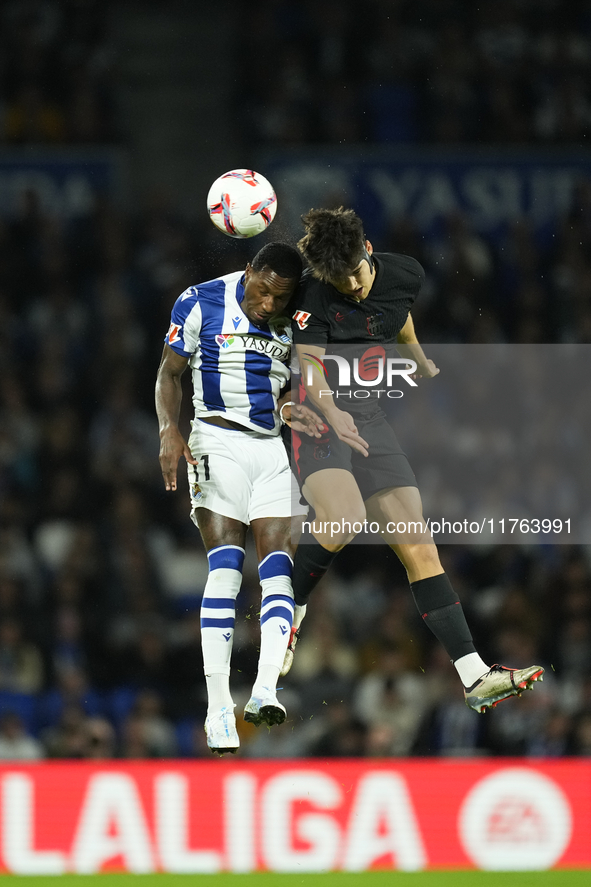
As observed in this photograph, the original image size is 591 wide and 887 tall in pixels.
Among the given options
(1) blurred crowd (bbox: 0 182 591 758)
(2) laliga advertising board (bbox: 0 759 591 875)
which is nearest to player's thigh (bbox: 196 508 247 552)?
(1) blurred crowd (bbox: 0 182 591 758)

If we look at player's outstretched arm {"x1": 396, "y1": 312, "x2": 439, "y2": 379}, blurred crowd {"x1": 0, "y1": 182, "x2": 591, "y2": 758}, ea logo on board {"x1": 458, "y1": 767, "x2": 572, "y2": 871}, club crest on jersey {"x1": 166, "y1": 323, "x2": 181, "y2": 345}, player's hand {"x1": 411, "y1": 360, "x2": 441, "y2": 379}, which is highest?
club crest on jersey {"x1": 166, "y1": 323, "x2": 181, "y2": 345}

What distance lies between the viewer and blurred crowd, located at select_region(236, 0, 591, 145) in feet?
30.8

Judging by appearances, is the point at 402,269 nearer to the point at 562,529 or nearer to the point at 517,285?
the point at 517,285

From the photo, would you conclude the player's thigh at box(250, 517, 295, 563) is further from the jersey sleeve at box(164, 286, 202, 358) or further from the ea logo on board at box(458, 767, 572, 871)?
the ea logo on board at box(458, 767, 572, 871)

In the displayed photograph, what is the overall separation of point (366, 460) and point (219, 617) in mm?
844

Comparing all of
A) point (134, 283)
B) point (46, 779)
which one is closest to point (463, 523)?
point (134, 283)

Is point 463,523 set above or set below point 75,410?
below

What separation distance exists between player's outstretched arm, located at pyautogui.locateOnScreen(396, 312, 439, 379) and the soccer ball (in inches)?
28.1

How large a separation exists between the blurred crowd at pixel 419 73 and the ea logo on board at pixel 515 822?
4628 mm

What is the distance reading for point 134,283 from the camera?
327 inches

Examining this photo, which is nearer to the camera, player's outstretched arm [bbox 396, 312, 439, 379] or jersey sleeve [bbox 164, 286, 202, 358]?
jersey sleeve [bbox 164, 286, 202, 358]

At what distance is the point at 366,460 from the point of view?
15.8ft

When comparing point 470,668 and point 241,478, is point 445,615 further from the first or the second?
point 241,478

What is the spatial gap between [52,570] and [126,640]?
0.78m
